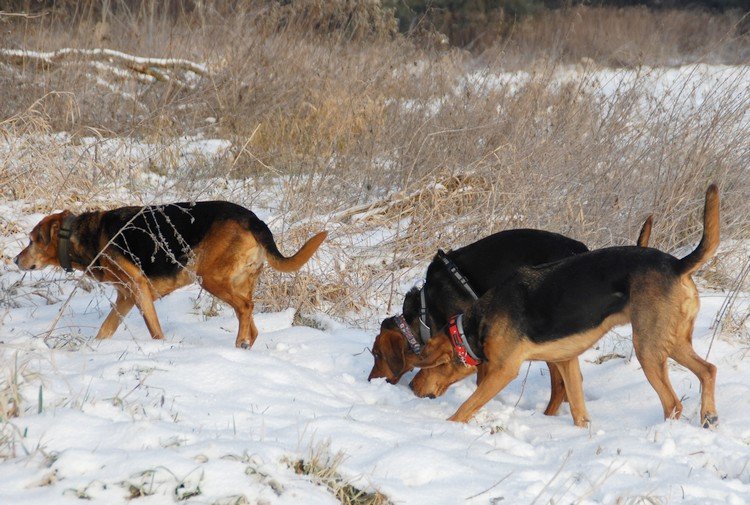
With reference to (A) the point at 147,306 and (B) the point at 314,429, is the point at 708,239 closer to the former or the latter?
(B) the point at 314,429

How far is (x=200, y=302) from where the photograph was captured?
20.9 ft

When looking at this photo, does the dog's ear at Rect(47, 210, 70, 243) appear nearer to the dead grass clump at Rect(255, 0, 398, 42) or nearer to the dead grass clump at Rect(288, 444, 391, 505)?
the dead grass clump at Rect(288, 444, 391, 505)

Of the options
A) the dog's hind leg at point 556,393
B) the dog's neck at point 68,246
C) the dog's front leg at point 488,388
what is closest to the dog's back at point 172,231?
the dog's neck at point 68,246

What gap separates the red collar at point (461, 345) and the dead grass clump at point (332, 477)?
164 cm

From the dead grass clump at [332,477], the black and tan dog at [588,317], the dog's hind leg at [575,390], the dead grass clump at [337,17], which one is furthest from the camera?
the dead grass clump at [337,17]

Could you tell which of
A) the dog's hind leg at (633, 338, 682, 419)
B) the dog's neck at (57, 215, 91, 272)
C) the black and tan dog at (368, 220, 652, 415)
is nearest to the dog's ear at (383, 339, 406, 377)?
the black and tan dog at (368, 220, 652, 415)

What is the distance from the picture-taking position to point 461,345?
4.62 metres

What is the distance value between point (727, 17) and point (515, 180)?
53.1ft

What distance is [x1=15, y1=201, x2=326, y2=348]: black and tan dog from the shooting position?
5.26 metres

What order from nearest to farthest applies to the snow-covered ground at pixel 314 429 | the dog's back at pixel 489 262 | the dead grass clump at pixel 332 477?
the snow-covered ground at pixel 314 429
the dead grass clump at pixel 332 477
the dog's back at pixel 489 262

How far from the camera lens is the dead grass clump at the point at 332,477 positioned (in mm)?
2945

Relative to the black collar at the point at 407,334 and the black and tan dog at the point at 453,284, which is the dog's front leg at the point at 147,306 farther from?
the black collar at the point at 407,334

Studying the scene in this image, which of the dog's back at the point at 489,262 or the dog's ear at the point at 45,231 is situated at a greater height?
the dog's back at the point at 489,262

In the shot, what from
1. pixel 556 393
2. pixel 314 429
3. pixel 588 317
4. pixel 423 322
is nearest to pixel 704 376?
pixel 588 317
